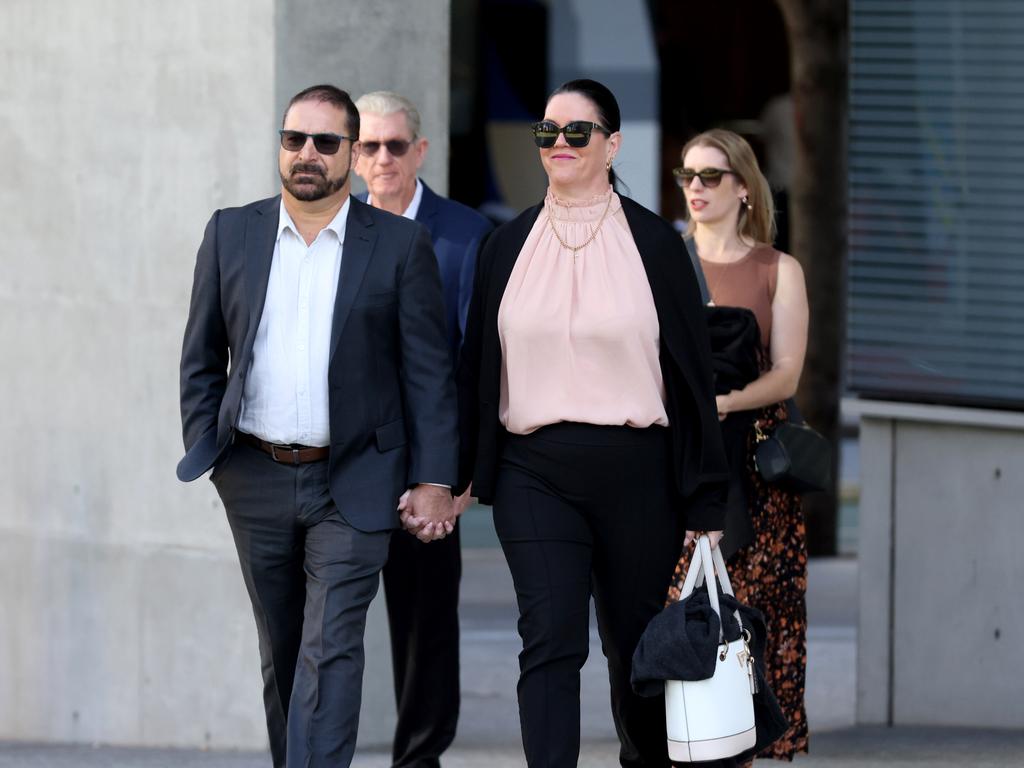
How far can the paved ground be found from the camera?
258 inches

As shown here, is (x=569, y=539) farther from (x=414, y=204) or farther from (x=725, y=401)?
(x=414, y=204)

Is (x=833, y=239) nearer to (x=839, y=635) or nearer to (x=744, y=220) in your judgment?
(x=839, y=635)

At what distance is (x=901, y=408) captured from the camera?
7035 mm

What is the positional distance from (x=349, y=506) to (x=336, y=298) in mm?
539

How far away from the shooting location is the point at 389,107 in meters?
5.80

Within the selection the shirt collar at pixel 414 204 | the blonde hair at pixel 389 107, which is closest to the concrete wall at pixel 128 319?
the blonde hair at pixel 389 107

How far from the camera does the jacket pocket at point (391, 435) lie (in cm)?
498

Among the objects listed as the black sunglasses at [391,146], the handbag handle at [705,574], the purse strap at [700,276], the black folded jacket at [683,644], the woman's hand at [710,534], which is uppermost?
the black sunglasses at [391,146]

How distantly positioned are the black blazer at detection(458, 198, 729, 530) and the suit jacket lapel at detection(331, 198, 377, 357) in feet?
1.06

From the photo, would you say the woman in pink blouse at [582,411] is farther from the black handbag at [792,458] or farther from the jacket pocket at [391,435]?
the black handbag at [792,458]

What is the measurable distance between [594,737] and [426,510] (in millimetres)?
2296

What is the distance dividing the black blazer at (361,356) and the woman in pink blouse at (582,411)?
150mm

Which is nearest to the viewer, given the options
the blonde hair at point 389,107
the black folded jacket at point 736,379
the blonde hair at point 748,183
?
the black folded jacket at point 736,379

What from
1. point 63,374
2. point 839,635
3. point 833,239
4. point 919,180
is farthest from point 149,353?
point 833,239
